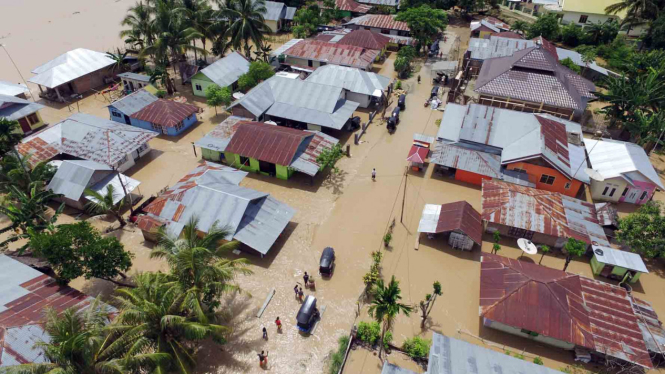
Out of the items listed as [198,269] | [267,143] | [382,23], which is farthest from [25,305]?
[382,23]

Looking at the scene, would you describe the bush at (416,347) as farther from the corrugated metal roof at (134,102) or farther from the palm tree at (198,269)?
the corrugated metal roof at (134,102)

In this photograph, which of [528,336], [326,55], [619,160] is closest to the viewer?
[528,336]

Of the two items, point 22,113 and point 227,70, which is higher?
point 227,70

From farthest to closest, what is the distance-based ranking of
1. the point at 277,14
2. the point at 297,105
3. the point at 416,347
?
the point at 277,14
the point at 297,105
the point at 416,347

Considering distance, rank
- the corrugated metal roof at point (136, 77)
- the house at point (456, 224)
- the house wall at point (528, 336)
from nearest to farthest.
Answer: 1. the house wall at point (528, 336)
2. the house at point (456, 224)
3. the corrugated metal roof at point (136, 77)

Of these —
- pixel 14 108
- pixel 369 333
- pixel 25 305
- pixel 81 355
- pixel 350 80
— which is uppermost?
pixel 81 355

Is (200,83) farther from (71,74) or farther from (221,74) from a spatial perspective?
(71,74)

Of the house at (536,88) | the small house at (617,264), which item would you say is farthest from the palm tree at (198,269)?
the house at (536,88)
